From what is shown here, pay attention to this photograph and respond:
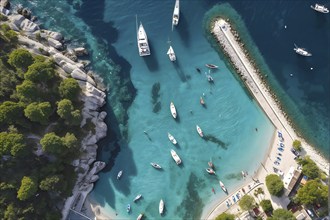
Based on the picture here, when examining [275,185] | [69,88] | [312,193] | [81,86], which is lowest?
[312,193]

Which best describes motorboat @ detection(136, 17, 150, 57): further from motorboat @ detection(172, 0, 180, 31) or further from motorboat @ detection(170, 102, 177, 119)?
motorboat @ detection(170, 102, 177, 119)

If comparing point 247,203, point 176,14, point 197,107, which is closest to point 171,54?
point 176,14

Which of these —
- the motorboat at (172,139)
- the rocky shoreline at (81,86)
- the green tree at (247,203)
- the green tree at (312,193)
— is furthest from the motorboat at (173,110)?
the green tree at (312,193)

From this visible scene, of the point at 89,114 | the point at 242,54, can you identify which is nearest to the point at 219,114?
the point at 242,54

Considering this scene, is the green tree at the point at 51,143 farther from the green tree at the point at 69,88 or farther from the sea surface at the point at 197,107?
the sea surface at the point at 197,107

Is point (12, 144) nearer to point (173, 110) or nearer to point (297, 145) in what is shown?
point (173, 110)

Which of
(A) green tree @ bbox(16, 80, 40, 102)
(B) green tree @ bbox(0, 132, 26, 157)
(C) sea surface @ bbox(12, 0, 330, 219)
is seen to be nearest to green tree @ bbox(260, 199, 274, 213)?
(C) sea surface @ bbox(12, 0, 330, 219)

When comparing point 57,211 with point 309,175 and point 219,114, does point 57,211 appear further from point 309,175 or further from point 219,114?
point 309,175
